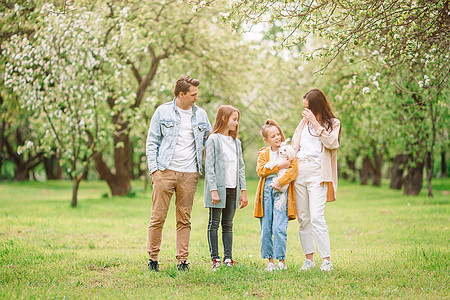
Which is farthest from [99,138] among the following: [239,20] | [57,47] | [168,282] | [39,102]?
[168,282]

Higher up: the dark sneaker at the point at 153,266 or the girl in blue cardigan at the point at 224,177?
the girl in blue cardigan at the point at 224,177

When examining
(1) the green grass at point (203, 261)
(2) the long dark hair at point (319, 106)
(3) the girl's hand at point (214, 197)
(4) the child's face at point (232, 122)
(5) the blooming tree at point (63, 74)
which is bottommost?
(1) the green grass at point (203, 261)

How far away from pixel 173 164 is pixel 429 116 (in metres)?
11.8

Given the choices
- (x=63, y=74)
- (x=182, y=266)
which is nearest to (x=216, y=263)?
(x=182, y=266)

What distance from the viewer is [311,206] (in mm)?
5883

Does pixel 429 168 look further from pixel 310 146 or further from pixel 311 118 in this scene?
pixel 311 118

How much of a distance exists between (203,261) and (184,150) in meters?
1.85

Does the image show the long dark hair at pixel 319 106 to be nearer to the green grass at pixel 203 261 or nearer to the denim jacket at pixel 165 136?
the denim jacket at pixel 165 136

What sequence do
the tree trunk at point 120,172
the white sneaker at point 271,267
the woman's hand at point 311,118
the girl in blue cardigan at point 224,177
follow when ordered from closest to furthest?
the woman's hand at point 311,118 < the white sneaker at point 271,267 < the girl in blue cardigan at point 224,177 < the tree trunk at point 120,172

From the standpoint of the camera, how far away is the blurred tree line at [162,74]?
10070mm

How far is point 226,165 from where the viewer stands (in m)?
6.16

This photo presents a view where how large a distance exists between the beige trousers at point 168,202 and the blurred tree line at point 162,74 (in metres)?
2.25

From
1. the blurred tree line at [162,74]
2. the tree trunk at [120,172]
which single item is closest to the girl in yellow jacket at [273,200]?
the blurred tree line at [162,74]

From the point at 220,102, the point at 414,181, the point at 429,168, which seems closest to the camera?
the point at 429,168
